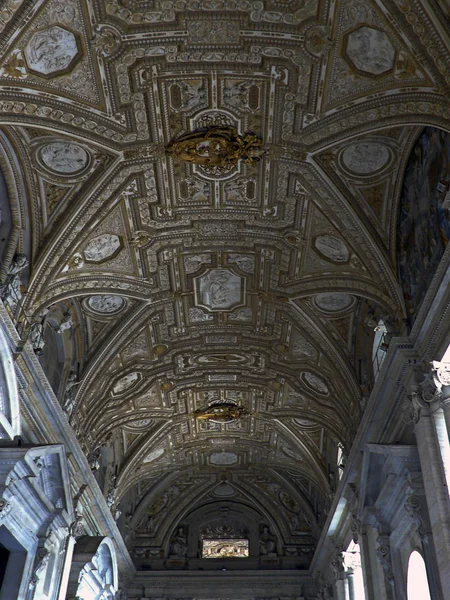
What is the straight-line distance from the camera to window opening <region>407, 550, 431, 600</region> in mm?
13008

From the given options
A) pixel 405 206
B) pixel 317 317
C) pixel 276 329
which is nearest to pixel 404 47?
pixel 405 206

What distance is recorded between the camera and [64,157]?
12.5m

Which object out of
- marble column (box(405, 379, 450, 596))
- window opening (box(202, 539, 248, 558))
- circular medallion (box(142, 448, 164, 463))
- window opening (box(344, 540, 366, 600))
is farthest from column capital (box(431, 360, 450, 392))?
window opening (box(202, 539, 248, 558))

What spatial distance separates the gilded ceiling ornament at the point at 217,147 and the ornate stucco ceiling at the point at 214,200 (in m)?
0.19

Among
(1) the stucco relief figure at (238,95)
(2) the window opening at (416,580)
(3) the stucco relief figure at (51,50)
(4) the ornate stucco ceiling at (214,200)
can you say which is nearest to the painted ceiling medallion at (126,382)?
(4) the ornate stucco ceiling at (214,200)

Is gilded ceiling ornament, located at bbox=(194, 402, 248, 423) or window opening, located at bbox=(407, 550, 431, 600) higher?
gilded ceiling ornament, located at bbox=(194, 402, 248, 423)

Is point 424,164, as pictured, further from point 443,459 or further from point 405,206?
point 443,459

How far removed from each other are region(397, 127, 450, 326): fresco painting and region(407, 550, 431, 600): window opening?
14.6 ft

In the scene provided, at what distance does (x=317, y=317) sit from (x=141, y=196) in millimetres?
5185

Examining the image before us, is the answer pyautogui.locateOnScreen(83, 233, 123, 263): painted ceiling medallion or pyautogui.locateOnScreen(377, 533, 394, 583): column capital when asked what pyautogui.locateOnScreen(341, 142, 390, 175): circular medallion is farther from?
pyautogui.locateOnScreen(377, 533, 394, 583): column capital

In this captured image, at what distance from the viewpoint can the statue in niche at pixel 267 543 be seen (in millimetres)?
24062

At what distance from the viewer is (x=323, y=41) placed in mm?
10430

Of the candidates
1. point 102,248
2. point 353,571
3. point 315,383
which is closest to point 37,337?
point 102,248

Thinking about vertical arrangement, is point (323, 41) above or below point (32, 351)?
above
